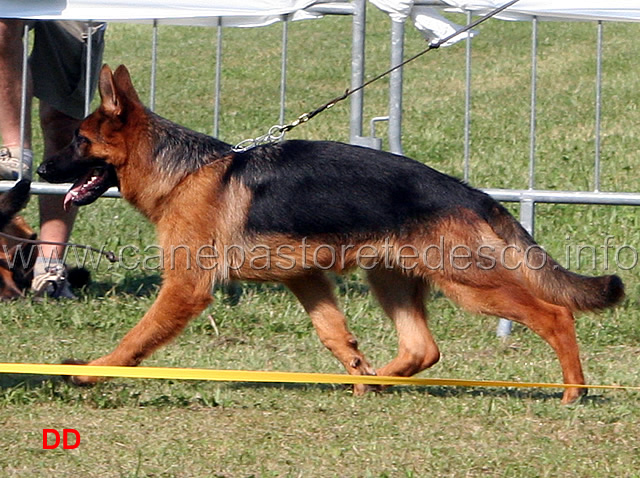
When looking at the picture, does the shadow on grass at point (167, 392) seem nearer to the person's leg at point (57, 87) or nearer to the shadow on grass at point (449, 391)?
the shadow on grass at point (449, 391)

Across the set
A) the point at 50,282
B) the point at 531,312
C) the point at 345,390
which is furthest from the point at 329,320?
the point at 50,282

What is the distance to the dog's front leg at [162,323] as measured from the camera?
4758 mm

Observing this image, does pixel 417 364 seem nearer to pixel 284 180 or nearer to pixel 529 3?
pixel 284 180

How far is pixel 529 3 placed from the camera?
19.3 ft

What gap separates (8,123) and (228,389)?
2.63 m

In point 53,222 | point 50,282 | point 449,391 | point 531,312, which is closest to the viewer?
point 531,312

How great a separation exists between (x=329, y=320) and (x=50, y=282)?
217cm

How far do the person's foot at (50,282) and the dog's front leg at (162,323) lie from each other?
1.84m

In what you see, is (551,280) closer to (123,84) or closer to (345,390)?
(345,390)

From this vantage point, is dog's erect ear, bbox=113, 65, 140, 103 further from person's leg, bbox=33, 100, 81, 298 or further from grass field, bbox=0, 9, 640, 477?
person's leg, bbox=33, 100, 81, 298

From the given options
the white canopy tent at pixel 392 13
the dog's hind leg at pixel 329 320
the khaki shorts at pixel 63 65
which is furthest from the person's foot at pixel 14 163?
the dog's hind leg at pixel 329 320

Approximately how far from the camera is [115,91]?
4969 mm

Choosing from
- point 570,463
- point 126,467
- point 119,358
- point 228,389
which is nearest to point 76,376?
point 119,358

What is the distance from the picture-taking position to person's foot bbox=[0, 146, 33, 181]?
247 inches
